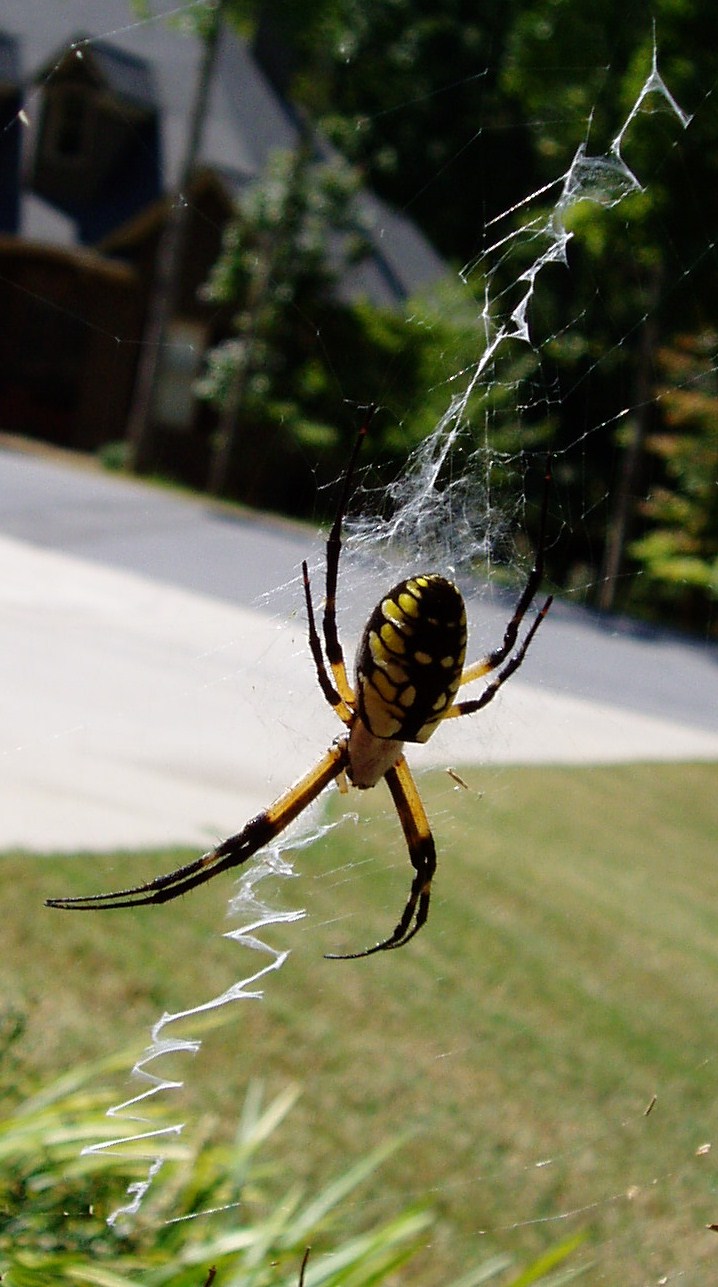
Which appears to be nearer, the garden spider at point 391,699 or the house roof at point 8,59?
the garden spider at point 391,699

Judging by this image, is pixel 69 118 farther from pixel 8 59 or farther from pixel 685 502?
pixel 685 502

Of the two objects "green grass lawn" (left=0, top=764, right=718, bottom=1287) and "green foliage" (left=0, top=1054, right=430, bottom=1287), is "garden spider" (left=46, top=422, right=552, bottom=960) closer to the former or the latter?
"green grass lawn" (left=0, top=764, right=718, bottom=1287)

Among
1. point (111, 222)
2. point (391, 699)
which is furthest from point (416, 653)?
point (111, 222)

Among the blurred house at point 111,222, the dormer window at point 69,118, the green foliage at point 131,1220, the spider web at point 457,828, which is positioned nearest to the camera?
the green foliage at point 131,1220

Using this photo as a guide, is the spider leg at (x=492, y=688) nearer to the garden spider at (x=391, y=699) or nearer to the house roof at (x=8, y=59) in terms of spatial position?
the garden spider at (x=391, y=699)

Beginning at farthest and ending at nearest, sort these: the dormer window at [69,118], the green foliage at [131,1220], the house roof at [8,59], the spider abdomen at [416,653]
Result: the house roof at [8,59]
the dormer window at [69,118]
the green foliage at [131,1220]
the spider abdomen at [416,653]

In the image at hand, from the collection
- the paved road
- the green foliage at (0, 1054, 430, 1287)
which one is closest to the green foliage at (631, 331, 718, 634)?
the paved road

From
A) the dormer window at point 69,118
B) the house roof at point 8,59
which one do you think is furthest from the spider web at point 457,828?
the house roof at point 8,59
